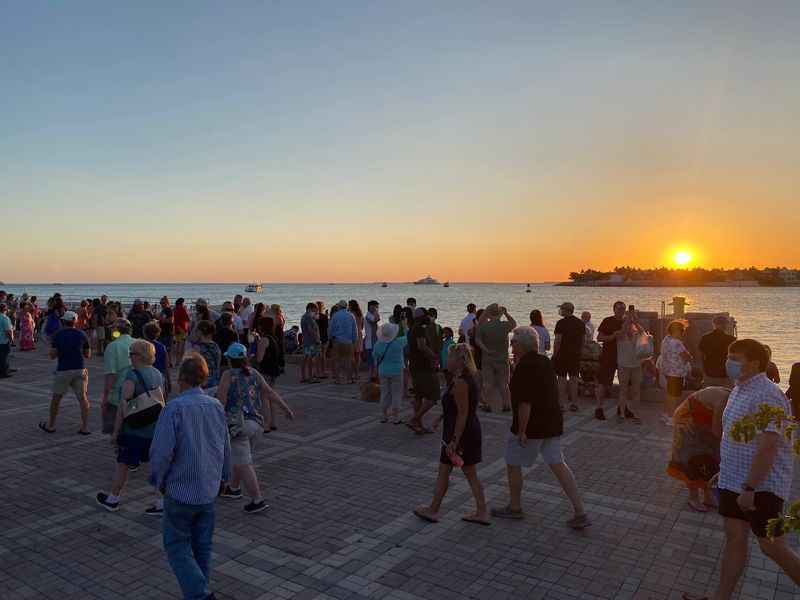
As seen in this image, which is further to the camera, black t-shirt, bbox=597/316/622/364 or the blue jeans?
black t-shirt, bbox=597/316/622/364

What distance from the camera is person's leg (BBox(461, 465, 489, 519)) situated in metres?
5.33

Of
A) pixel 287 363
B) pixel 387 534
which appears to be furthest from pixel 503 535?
pixel 287 363

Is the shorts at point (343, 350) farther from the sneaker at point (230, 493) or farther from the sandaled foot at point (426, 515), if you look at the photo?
the sandaled foot at point (426, 515)

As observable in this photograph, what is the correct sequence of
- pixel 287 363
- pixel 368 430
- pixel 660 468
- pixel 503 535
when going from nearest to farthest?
pixel 503 535 < pixel 660 468 < pixel 368 430 < pixel 287 363

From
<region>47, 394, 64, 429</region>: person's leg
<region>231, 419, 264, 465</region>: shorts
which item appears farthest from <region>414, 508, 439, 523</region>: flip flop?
<region>47, 394, 64, 429</region>: person's leg

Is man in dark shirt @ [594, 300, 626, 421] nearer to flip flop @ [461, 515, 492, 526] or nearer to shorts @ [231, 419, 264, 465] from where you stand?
flip flop @ [461, 515, 492, 526]

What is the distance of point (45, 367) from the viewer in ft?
50.3

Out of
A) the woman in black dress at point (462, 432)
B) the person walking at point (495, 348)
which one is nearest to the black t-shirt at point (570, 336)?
the person walking at point (495, 348)

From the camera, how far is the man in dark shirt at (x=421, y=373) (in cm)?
877

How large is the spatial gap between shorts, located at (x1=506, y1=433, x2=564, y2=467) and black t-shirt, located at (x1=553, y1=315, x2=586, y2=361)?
4.43 m

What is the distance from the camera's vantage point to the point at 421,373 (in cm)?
884

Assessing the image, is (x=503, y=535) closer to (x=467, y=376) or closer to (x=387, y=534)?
(x=387, y=534)

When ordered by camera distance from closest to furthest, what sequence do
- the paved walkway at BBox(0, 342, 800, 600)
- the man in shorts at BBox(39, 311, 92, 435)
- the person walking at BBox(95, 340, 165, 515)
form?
the paved walkway at BBox(0, 342, 800, 600) < the person walking at BBox(95, 340, 165, 515) < the man in shorts at BBox(39, 311, 92, 435)

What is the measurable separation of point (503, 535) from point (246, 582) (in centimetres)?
220
